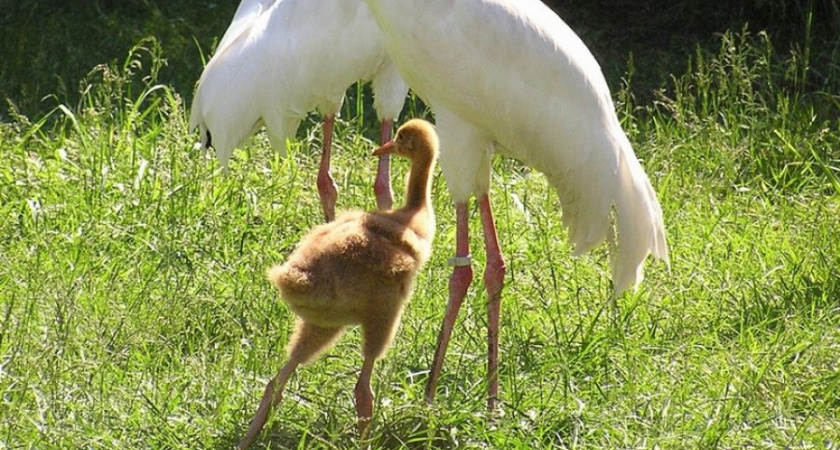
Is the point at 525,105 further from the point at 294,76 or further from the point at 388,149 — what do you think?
the point at 294,76

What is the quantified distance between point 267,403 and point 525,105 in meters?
1.35

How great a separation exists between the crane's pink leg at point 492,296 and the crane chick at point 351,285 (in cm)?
45

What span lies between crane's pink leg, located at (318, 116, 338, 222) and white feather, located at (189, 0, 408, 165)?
9 centimetres

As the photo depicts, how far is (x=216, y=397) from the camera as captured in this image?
4680 millimetres

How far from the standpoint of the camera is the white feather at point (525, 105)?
498 centimetres

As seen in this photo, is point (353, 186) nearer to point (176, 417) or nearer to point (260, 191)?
point (260, 191)

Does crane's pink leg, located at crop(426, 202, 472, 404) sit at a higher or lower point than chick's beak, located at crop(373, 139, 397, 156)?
lower

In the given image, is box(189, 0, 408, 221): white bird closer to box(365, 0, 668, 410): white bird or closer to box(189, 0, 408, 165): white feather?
box(189, 0, 408, 165): white feather

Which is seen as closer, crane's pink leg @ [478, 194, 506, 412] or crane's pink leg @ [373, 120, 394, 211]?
crane's pink leg @ [478, 194, 506, 412]

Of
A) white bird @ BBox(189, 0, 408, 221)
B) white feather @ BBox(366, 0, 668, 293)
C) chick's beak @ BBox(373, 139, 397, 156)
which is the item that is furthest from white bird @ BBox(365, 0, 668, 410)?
white bird @ BBox(189, 0, 408, 221)

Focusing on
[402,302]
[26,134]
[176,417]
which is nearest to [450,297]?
[402,302]

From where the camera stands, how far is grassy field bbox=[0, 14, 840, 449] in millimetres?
4570

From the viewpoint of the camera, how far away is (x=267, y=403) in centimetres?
445

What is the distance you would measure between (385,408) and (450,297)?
71 cm
